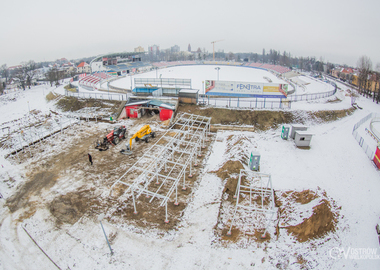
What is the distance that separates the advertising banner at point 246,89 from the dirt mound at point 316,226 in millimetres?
16009

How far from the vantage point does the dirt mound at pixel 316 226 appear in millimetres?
9547

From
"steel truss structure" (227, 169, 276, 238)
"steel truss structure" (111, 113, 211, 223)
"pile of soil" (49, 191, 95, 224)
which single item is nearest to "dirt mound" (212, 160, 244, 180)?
"steel truss structure" (227, 169, 276, 238)

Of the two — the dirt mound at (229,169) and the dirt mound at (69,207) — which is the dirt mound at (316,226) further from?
the dirt mound at (69,207)

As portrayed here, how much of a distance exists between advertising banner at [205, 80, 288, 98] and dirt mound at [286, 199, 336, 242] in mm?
16009

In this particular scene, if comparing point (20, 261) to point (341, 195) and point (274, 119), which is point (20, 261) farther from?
point (274, 119)

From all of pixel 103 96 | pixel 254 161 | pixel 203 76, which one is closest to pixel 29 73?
pixel 103 96

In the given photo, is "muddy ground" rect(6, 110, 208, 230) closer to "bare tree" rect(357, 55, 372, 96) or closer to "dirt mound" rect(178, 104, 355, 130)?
"dirt mound" rect(178, 104, 355, 130)

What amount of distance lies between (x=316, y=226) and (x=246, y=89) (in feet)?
58.5

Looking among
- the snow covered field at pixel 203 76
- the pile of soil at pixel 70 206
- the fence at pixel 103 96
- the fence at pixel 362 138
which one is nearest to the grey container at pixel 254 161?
the fence at pixel 362 138

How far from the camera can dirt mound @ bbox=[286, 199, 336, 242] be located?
955cm

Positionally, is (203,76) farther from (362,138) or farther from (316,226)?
(316,226)

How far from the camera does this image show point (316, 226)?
9734 millimetres

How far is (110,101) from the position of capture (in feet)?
92.9

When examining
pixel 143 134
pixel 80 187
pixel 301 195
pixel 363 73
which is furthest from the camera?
pixel 363 73
